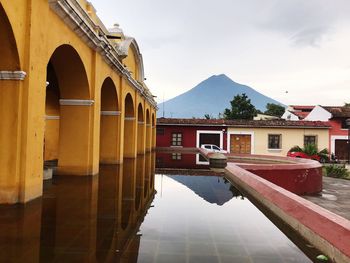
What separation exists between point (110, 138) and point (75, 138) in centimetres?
358

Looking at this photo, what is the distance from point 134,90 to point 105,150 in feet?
15.4

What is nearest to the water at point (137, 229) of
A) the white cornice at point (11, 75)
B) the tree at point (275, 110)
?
the white cornice at point (11, 75)

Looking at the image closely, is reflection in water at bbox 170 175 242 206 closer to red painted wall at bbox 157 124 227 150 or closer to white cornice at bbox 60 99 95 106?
white cornice at bbox 60 99 95 106

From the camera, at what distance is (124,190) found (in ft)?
25.2

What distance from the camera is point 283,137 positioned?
1177 inches

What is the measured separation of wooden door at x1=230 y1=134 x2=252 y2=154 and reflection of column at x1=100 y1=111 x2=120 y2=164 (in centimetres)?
1857

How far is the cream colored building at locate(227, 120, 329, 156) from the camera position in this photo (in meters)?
29.8

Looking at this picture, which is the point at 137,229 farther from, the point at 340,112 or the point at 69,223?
the point at 340,112

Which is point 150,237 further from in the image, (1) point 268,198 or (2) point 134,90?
(2) point 134,90

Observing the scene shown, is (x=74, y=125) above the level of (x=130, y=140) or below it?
above

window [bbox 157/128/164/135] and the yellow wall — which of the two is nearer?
the yellow wall

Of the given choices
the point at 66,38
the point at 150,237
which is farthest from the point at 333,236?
the point at 66,38

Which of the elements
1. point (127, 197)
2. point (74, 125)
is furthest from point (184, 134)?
point (127, 197)

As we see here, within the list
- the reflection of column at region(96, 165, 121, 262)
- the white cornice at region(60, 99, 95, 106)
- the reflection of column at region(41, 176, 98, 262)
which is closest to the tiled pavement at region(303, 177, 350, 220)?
the reflection of column at region(96, 165, 121, 262)
